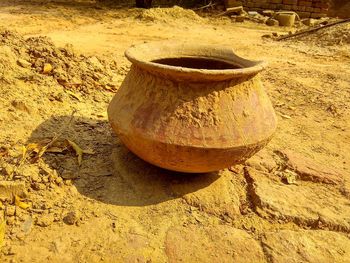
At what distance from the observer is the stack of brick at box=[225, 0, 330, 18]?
35.7 ft

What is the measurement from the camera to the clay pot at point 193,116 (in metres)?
2.46

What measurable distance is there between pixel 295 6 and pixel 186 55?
8869mm

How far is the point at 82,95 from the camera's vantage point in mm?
4059

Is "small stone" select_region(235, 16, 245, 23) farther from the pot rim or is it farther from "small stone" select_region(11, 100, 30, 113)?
"small stone" select_region(11, 100, 30, 113)

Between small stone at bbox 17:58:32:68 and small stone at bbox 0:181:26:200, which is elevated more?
small stone at bbox 17:58:32:68

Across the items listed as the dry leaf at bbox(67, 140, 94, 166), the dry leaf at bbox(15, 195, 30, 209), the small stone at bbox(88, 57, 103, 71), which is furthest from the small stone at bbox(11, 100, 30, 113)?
the small stone at bbox(88, 57, 103, 71)

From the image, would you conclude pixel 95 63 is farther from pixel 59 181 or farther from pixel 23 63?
pixel 59 181

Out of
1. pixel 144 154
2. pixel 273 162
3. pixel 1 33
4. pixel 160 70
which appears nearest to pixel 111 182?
pixel 144 154

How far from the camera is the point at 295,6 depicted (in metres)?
11.0

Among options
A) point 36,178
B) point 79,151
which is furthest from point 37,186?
point 79,151

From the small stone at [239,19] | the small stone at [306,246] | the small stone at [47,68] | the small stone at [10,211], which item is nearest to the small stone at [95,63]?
the small stone at [47,68]

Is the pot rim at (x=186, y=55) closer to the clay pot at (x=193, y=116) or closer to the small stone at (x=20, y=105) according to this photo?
the clay pot at (x=193, y=116)

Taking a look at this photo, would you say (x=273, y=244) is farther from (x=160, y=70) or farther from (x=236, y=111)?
(x=160, y=70)

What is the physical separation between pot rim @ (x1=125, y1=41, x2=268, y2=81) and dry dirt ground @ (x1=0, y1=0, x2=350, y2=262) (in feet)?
2.76
